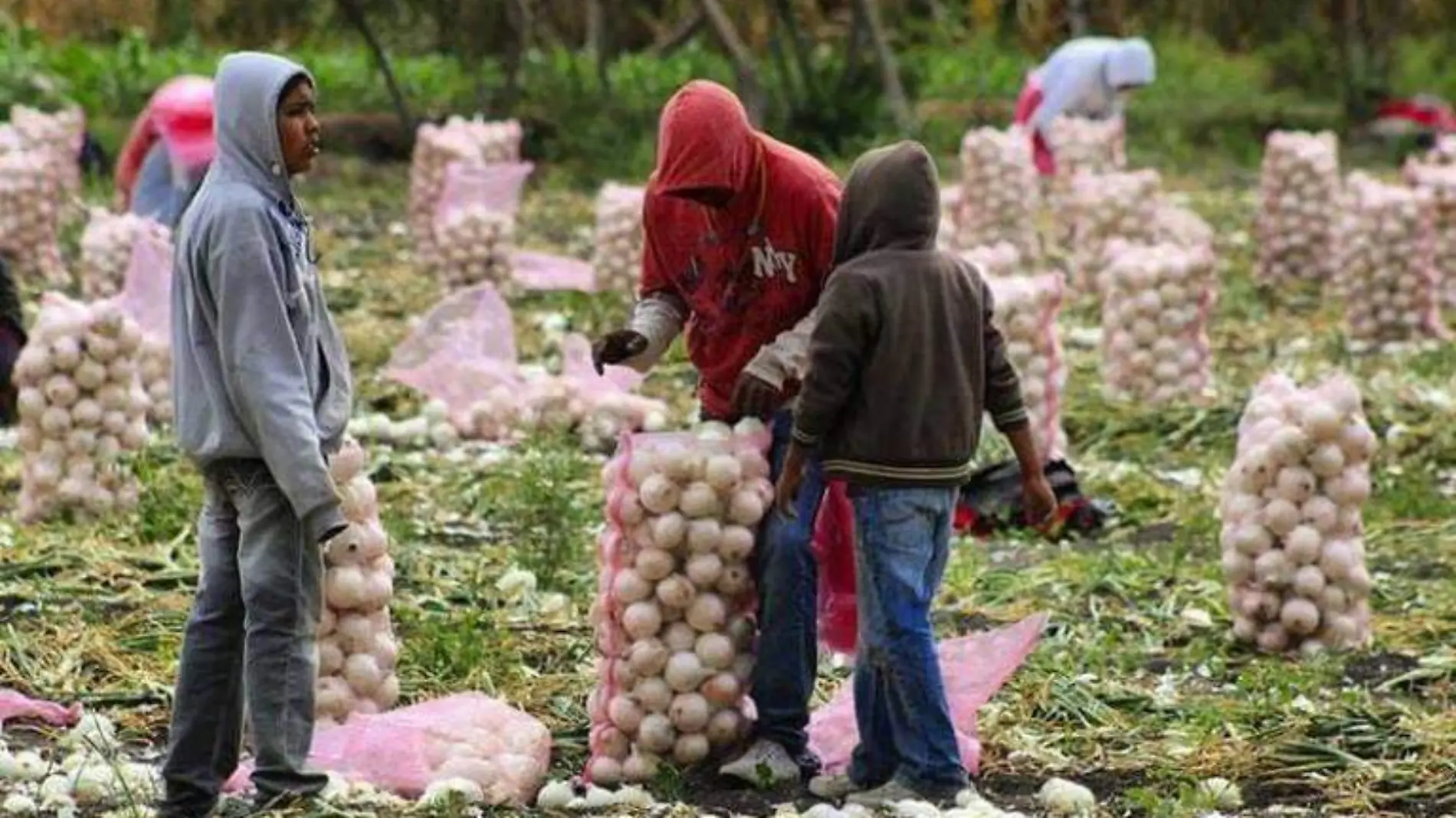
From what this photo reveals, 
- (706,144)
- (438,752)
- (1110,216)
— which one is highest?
(706,144)

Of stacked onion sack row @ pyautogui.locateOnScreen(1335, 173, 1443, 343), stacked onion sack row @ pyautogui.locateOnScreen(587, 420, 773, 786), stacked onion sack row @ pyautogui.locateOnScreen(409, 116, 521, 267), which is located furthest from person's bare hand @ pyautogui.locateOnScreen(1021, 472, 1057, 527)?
stacked onion sack row @ pyautogui.locateOnScreen(409, 116, 521, 267)

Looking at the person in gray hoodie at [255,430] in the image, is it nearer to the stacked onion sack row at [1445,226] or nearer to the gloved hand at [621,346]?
the gloved hand at [621,346]

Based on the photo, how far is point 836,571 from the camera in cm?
618

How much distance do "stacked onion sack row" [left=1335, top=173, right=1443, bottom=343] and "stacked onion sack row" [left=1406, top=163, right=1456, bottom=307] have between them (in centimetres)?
67

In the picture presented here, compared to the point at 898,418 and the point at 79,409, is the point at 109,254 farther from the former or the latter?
the point at 898,418

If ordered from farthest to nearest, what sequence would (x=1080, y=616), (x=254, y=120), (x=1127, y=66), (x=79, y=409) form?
(x=1127, y=66) < (x=79, y=409) < (x=1080, y=616) < (x=254, y=120)

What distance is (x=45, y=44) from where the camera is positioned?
28781 mm

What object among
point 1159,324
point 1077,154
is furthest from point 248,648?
point 1077,154

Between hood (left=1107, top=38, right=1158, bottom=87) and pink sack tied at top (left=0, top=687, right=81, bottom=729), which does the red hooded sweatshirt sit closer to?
pink sack tied at top (left=0, top=687, right=81, bottom=729)

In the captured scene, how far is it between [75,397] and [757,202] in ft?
11.8

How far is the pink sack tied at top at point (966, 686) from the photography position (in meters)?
6.30

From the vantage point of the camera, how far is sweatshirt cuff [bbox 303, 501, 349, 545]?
5.36 metres

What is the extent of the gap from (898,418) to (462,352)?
5.70 m

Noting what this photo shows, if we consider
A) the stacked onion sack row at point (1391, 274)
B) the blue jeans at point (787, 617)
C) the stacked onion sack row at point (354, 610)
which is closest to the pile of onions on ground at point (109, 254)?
the stacked onion sack row at point (1391, 274)
